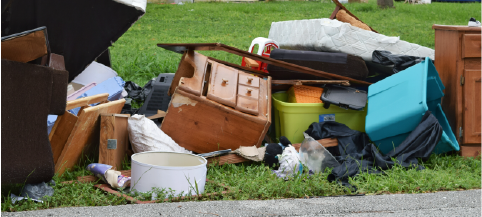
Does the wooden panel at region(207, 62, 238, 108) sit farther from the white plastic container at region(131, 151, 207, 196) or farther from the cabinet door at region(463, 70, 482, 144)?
the cabinet door at region(463, 70, 482, 144)

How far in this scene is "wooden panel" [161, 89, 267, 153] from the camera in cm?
352

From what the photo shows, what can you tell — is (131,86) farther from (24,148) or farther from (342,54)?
(24,148)

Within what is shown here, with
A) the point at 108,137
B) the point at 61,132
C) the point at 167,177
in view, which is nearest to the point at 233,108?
the point at 108,137

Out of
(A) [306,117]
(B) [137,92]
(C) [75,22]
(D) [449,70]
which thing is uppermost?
(C) [75,22]

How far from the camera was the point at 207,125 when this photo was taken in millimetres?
3586

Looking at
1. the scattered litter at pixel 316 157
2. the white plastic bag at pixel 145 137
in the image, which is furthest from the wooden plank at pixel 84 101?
the scattered litter at pixel 316 157

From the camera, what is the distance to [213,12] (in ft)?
54.0

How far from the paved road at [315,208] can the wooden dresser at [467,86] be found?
129cm

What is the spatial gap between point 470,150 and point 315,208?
2.08 metres

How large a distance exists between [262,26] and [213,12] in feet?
12.1

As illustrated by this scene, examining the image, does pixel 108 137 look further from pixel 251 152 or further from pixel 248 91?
pixel 248 91

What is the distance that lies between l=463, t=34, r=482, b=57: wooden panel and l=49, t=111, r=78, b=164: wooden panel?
322 centimetres

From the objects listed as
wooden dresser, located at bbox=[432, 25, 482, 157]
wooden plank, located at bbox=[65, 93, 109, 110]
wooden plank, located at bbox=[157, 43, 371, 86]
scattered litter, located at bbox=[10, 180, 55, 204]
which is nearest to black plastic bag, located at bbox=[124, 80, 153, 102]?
wooden plank, located at bbox=[157, 43, 371, 86]

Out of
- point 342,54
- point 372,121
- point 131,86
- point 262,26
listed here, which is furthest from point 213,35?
point 372,121
